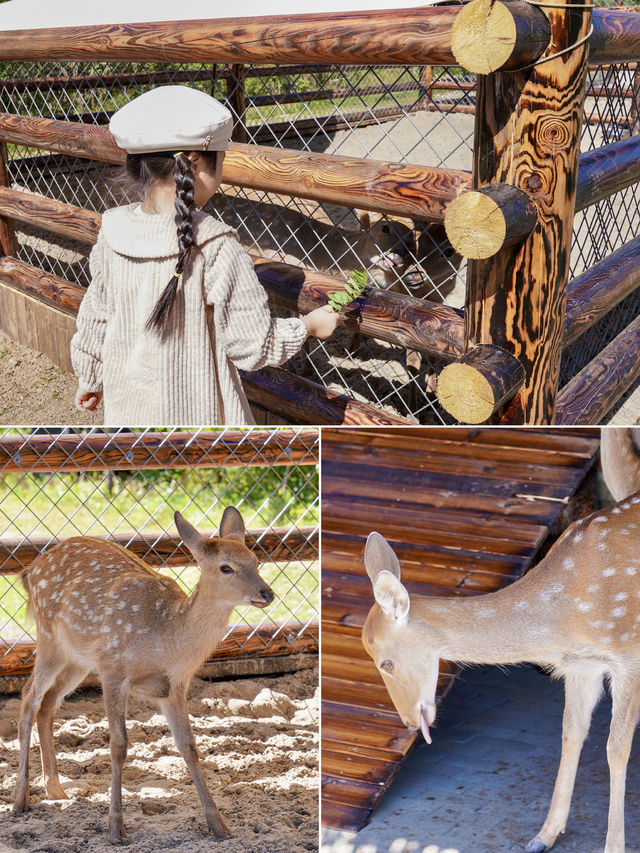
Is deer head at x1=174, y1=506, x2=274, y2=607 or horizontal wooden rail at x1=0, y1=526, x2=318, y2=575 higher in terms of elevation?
deer head at x1=174, y1=506, x2=274, y2=607

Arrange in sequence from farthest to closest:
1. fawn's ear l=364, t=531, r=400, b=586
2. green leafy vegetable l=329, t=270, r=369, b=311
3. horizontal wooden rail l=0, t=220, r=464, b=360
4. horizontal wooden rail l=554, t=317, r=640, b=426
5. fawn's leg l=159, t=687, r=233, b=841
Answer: horizontal wooden rail l=554, t=317, r=640, b=426
horizontal wooden rail l=0, t=220, r=464, b=360
green leafy vegetable l=329, t=270, r=369, b=311
fawn's leg l=159, t=687, r=233, b=841
fawn's ear l=364, t=531, r=400, b=586

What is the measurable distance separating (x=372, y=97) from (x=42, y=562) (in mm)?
10180

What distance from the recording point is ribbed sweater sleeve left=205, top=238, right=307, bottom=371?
264 centimetres

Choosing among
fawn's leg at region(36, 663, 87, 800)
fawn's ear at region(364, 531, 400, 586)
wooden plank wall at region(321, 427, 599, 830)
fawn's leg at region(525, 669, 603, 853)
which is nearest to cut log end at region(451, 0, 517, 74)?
wooden plank wall at region(321, 427, 599, 830)

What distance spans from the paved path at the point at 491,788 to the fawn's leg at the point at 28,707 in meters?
0.86

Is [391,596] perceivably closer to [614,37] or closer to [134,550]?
[134,550]

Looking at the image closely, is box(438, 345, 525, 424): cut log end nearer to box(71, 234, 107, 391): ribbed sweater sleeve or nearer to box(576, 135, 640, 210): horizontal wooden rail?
box(576, 135, 640, 210): horizontal wooden rail

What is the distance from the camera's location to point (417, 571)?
2.18m

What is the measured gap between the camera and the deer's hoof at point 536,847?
2.01 m

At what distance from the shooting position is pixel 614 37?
3.04 meters

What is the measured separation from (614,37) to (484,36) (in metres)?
0.88

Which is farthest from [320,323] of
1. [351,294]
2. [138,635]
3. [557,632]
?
[557,632]

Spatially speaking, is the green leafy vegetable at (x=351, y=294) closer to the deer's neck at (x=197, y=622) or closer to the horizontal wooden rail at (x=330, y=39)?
the horizontal wooden rail at (x=330, y=39)

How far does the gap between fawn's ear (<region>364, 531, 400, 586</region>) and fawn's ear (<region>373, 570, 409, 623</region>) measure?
15mm
